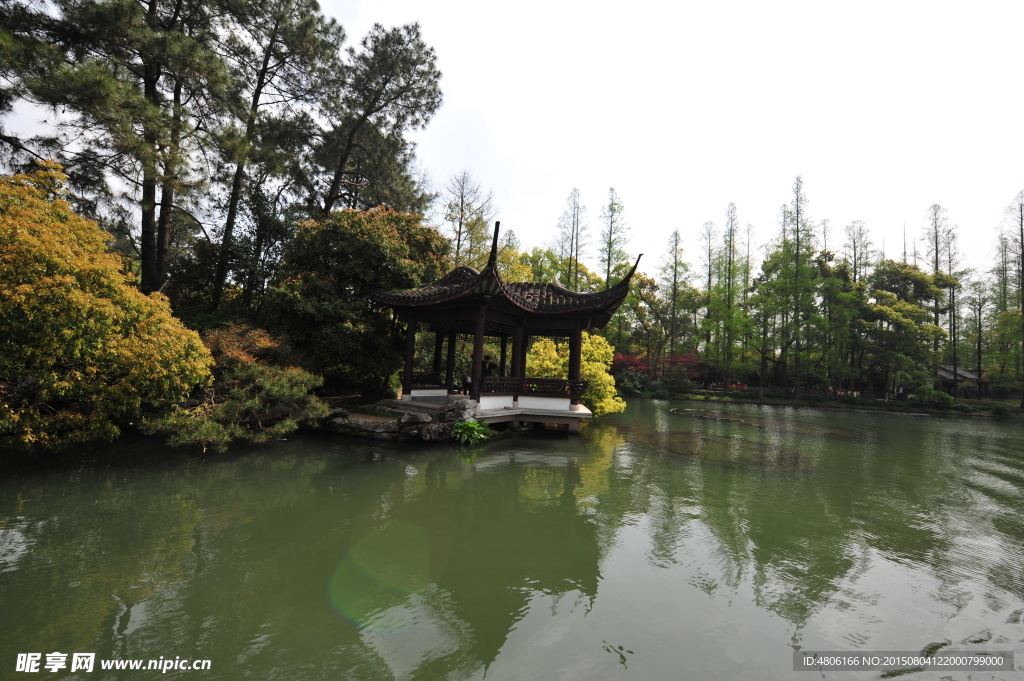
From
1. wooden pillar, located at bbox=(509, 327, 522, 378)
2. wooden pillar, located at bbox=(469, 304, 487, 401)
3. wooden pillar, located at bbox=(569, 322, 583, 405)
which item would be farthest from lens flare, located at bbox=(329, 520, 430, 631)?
wooden pillar, located at bbox=(569, 322, 583, 405)

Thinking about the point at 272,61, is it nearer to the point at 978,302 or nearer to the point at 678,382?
the point at 678,382

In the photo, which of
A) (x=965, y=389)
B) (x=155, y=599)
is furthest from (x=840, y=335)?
(x=155, y=599)

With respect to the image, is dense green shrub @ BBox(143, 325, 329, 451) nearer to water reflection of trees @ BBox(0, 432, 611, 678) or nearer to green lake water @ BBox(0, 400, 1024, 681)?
green lake water @ BBox(0, 400, 1024, 681)

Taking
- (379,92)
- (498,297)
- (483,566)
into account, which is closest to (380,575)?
(483,566)

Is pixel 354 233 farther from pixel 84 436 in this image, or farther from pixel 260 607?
pixel 260 607

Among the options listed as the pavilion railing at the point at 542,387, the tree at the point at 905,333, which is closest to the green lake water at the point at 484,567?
the pavilion railing at the point at 542,387

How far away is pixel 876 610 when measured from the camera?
3.24m

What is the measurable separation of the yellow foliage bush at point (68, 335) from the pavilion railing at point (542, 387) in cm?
575

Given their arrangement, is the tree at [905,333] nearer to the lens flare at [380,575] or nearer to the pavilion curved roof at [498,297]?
the pavilion curved roof at [498,297]

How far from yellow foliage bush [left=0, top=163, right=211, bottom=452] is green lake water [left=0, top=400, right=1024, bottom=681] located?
0.81 metres

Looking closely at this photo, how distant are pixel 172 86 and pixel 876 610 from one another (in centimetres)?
1779

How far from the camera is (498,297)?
932cm

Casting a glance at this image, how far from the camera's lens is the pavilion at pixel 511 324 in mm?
9523

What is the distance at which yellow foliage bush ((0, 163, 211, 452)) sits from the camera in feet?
15.9
